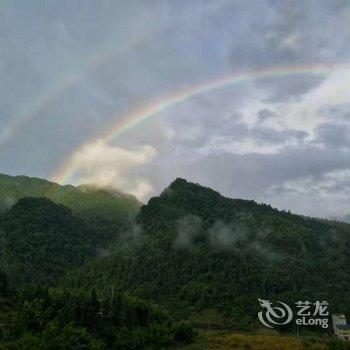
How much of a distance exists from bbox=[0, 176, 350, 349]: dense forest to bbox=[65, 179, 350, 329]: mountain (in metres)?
0.34

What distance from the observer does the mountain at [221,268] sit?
5669 inches

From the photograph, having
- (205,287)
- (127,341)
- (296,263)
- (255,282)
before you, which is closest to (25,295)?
(127,341)

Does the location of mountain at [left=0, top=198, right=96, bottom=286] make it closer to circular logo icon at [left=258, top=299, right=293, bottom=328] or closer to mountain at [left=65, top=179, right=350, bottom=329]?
mountain at [left=65, top=179, right=350, bottom=329]

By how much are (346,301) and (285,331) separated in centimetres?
3383

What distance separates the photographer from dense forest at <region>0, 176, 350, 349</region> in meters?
91.8

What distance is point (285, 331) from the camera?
118m

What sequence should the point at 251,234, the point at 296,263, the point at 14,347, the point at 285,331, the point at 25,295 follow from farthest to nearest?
the point at 251,234
the point at 296,263
the point at 285,331
the point at 25,295
the point at 14,347

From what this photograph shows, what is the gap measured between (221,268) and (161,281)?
18.3m

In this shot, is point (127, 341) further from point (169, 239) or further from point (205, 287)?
point (169, 239)

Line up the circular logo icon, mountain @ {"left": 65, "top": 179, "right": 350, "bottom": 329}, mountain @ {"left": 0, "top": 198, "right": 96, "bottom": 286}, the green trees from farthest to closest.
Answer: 1. mountain @ {"left": 0, "top": 198, "right": 96, "bottom": 286}
2. mountain @ {"left": 65, "top": 179, "right": 350, "bottom": 329}
3. the circular logo icon
4. the green trees

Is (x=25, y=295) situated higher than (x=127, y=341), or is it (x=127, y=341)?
(x=25, y=295)

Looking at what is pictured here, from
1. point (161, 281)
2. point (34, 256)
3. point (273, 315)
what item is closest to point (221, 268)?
point (161, 281)

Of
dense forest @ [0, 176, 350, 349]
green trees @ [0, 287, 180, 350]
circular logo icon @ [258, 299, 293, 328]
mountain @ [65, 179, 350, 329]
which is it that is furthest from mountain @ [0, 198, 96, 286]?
circular logo icon @ [258, 299, 293, 328]

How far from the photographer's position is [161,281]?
160 m
